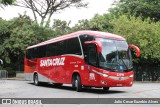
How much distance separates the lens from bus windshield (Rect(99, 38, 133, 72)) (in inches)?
752

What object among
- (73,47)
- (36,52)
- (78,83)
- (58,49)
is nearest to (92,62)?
(78,83)

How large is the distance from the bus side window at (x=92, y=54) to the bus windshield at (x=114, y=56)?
41cm

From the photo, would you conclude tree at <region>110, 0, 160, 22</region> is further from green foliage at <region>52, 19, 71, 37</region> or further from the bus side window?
the bus side window

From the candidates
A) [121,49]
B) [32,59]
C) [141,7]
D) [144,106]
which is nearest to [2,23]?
[32,59]

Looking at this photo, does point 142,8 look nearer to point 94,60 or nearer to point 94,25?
point 94,25

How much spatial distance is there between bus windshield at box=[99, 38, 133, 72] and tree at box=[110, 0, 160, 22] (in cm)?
3628

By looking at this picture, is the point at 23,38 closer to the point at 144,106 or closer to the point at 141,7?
the point at 141,7

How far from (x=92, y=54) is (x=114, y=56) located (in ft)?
3.99

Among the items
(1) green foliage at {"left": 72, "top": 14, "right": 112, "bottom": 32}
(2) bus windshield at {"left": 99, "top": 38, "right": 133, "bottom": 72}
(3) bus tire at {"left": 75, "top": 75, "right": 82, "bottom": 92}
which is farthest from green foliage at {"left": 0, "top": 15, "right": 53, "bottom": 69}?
(2) bus windshield at {"left": 99, "top": 38, "right": 133, "bottom": 72}

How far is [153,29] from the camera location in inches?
1620

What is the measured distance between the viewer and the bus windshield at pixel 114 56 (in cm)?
1911

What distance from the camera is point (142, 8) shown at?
56188mm

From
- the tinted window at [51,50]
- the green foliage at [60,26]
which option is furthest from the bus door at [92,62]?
the green foliage at [60,26]

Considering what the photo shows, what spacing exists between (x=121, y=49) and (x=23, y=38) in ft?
84.7
